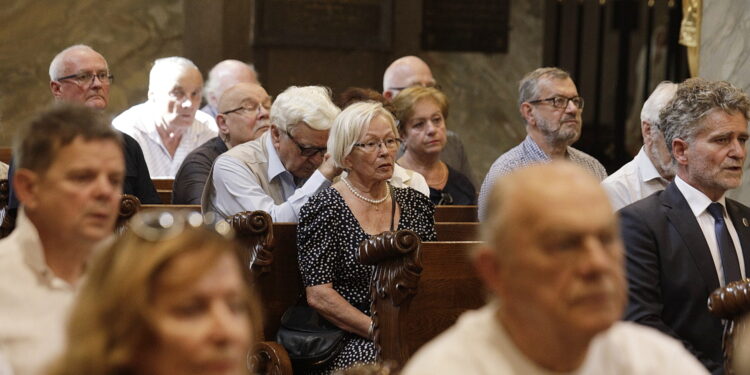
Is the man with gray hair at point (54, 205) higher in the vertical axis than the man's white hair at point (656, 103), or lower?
lower

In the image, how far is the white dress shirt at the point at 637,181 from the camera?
16.2ft

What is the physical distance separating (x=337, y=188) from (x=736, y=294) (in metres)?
1.80

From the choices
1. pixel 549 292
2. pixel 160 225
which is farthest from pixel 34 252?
pixel 549 292

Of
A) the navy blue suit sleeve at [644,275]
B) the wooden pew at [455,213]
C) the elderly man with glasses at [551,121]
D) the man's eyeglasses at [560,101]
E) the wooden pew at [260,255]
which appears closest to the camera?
the navy blue suit sleeve at [644,275]

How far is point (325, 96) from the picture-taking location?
17.5 feet

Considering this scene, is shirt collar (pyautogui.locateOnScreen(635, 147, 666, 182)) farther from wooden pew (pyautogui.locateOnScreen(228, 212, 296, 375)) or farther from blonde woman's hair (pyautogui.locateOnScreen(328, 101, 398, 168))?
wooden pew (pyautogui.locateOnScreen(228, 212, 296, 375))

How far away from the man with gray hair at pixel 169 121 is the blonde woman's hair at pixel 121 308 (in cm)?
562

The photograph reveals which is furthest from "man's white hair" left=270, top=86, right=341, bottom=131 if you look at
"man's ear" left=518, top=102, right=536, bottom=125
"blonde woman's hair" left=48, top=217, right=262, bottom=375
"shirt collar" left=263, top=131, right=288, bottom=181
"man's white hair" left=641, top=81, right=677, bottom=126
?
"blonde woman's hair" left=48, top=217, right=262, bottom=375

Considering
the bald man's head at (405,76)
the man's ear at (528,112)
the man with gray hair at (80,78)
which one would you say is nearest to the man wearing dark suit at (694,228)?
the man's ear at (528,112)

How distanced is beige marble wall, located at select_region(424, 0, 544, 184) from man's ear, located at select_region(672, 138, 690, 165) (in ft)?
18.3

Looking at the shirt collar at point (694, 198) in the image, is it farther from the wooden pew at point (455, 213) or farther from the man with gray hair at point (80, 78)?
the man with gray hair at point (80, 78)

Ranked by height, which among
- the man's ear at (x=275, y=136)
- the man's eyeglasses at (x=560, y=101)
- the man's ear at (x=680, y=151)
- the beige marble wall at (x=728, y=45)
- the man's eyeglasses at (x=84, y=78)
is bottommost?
the man's ear at (x=275, y=136)

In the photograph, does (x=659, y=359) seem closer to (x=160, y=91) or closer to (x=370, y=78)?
(x=160, y=91)

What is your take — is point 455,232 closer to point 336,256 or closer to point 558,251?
point 336,256
